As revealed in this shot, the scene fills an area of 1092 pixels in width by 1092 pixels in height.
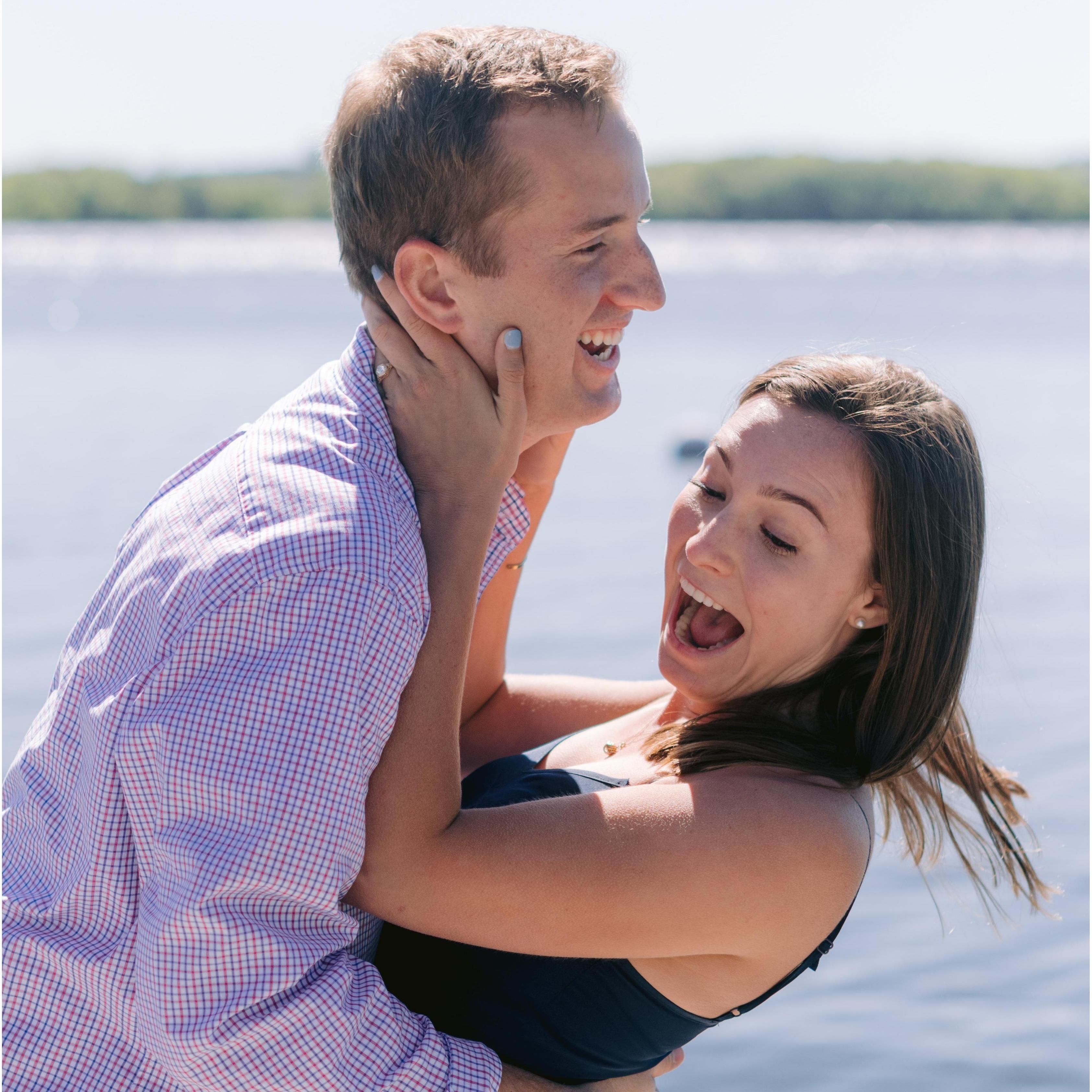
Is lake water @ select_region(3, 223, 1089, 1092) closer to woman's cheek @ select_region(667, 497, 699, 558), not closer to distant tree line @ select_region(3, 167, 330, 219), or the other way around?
woman's cheek @ select_region(667, 497, 699, 558)

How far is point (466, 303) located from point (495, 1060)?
1.19m

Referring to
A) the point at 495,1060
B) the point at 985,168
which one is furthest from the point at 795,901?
the point at 985,168

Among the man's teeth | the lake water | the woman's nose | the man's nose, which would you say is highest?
the man's nose

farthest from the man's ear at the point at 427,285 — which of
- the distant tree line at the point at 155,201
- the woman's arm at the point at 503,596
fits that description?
the distant tree line at the point at 155,201

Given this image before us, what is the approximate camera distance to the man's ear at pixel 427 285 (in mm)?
2025

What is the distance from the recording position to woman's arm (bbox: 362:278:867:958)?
5.80ft

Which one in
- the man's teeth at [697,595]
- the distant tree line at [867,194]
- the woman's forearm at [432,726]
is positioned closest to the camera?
the woman's forearm at [432,726]

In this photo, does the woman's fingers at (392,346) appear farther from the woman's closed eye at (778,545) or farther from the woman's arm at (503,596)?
the woman's closed eye at (778,545)

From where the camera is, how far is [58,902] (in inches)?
69.5

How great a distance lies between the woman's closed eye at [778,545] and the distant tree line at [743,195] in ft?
148

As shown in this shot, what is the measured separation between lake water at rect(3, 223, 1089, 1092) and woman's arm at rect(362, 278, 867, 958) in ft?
3.14

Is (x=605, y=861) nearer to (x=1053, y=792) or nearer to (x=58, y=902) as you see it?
(x=58, y=902)

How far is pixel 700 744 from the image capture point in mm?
2174

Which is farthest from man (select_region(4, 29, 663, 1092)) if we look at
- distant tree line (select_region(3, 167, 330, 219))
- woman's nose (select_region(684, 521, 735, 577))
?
distant tree line (select_region(3, 167, 330, 219))
